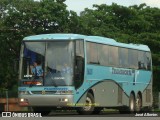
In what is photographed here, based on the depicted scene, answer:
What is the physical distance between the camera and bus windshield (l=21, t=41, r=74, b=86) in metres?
23.9

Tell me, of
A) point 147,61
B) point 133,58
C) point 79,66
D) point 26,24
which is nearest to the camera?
point 79,66

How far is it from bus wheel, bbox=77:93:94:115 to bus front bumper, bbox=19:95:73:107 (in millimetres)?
1142

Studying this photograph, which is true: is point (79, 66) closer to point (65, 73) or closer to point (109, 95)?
point (65, 73)

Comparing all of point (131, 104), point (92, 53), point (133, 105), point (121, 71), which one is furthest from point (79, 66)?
point (133, 105)

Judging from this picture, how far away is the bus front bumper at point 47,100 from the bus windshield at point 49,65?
20.9 inches

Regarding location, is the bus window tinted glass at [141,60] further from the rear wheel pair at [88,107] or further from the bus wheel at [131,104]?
the rear wheel pair at [88,107]

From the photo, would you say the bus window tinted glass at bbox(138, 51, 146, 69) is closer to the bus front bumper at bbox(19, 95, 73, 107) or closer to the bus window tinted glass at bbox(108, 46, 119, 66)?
the bus window tinted glass at bbox(108, 46, 119, 66)

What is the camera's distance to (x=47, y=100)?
944 inches

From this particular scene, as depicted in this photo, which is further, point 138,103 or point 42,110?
point 138,103

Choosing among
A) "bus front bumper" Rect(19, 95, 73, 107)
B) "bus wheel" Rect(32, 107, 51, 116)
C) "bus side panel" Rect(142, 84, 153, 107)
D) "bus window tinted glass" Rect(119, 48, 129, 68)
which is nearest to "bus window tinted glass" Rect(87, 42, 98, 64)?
"bus front bumper" Rect(19, 95, 73, 107)

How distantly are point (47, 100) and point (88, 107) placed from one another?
2116 mm

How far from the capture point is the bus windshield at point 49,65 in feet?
78.4

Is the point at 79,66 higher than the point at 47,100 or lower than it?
higher

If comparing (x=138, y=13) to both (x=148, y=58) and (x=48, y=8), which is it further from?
(x=148, y=58)
